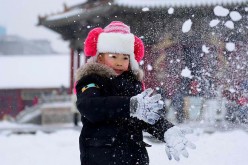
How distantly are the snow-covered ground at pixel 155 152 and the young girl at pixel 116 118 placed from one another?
8.68ft

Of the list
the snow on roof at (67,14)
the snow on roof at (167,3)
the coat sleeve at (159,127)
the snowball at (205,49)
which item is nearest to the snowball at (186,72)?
the snowball at (205,49)

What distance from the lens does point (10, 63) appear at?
26.8 metres

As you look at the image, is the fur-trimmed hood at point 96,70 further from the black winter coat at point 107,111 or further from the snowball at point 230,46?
the snowball at point 230,46

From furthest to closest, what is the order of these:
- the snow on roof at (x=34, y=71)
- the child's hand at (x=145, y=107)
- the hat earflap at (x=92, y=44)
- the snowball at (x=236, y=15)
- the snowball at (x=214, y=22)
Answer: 1. the snow on roof at (x=34, y=71)
2. the snowball at (x=236, y=15)
3. the snowball at (x=214, y=22)
4. the hat earflap at (x=92, y=44)
5. the child's hand at (x=145, y=107)

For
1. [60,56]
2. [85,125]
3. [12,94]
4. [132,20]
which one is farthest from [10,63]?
[85,125]

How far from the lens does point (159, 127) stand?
184 centimetres

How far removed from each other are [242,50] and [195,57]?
991 mm

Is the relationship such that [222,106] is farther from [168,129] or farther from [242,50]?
[168,129]

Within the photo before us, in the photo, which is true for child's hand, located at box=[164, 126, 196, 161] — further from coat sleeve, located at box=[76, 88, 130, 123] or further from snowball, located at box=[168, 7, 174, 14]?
snowball, located at box=[168, 7, 174, 14]

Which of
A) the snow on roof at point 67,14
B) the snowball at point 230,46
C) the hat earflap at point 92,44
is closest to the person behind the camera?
the hat earflap at point 92,44

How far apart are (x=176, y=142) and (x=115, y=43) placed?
559 mm

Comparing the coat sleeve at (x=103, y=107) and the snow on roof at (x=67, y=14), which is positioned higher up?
the snow on roof at (x=67, y=14)

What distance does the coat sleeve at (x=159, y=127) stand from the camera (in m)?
1.82

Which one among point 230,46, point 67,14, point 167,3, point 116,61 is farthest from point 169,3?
point 116,61
